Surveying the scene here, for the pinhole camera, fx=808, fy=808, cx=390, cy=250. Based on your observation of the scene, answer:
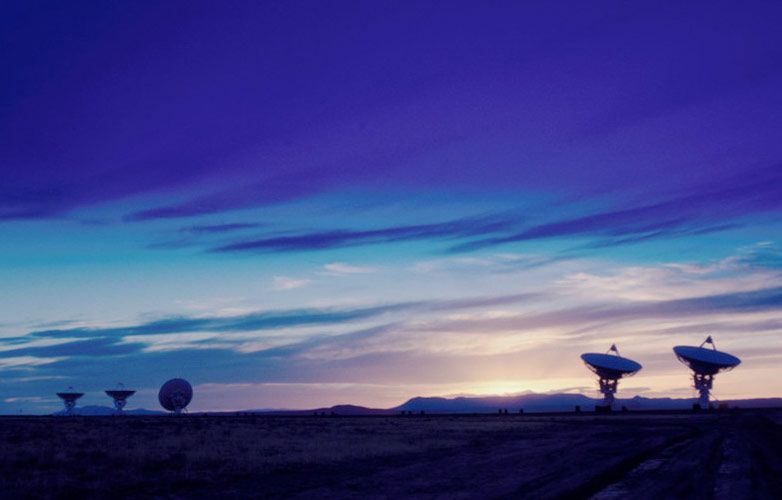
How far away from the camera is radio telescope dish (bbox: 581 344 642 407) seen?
112312 millimetres

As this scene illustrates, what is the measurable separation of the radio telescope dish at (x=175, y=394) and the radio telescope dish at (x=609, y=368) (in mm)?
66074

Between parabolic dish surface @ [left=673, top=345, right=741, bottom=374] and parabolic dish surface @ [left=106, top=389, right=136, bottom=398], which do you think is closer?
parabolic dish surface @ [left=673, top=345, right=741, bottom=374]

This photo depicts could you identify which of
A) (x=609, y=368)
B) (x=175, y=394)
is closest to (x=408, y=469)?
(x=609, y=368)

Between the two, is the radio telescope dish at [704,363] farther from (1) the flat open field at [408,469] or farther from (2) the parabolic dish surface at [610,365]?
(1) the flat open field at [408,469]

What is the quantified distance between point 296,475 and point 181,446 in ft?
52.7

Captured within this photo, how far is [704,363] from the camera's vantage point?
108250 mm

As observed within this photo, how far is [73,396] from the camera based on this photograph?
169875mm

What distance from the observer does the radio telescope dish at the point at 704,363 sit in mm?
107750

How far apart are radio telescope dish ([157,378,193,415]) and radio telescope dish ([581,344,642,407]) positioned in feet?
217

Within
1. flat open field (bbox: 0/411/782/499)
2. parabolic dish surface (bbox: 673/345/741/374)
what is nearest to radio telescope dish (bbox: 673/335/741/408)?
parabolic dish surface (bbox: 673/345/741/374)

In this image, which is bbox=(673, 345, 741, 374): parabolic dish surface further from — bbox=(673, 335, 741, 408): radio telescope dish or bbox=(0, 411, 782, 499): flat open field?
bbox=(0, 411, 782, 499): flat open field

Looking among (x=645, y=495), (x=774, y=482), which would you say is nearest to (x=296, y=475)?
(x=645, y=495)

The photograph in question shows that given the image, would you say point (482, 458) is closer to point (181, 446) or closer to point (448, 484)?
point (448, 484)

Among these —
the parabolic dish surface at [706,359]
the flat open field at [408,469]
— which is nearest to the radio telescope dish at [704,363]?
the parabolic dish surface at [706,359]
